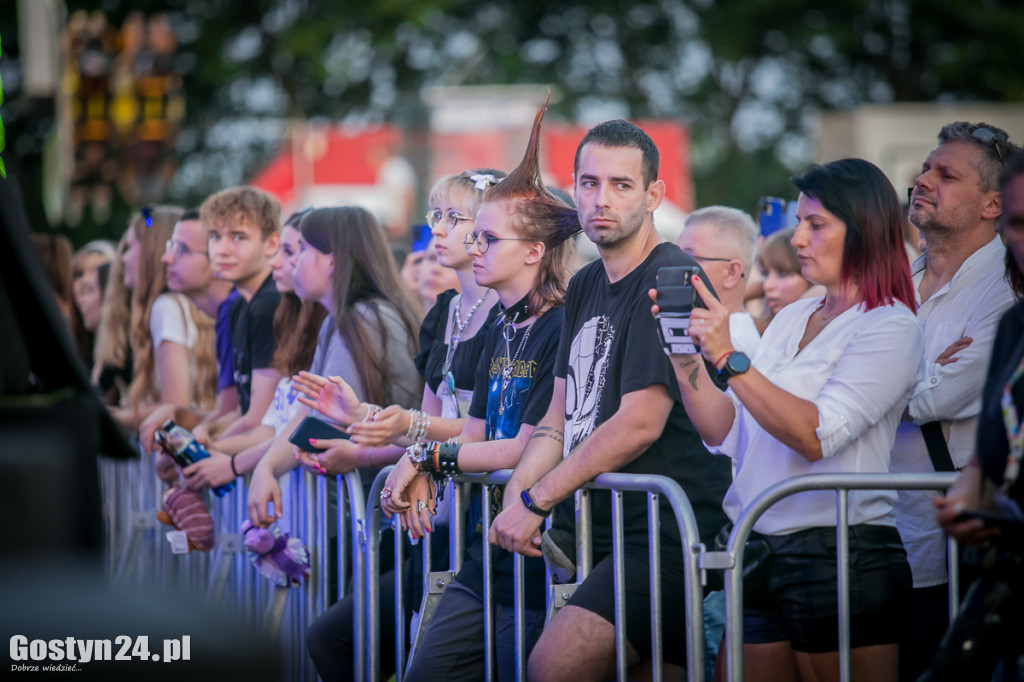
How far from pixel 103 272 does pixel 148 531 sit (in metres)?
2.26

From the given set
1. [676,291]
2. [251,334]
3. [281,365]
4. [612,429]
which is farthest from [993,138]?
[251,334]

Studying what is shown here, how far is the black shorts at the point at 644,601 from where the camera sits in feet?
13.0

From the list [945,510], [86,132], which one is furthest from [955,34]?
[945,510]

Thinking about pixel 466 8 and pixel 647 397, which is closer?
pixel 647 397

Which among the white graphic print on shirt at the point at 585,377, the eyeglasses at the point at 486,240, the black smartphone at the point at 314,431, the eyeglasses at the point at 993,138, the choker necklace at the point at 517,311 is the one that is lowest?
the black smartphone at the point at 314,431

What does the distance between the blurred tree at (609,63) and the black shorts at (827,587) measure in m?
23.0

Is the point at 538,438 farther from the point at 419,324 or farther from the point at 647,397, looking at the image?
the point at 419,324

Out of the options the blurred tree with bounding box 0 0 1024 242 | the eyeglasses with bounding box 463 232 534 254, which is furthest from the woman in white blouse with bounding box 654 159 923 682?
the blurred tree with bounding box 0 0 1024 242

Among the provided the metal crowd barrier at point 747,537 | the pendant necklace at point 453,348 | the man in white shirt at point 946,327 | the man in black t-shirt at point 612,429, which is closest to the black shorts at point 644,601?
the man in black t-shirt at point 612,429

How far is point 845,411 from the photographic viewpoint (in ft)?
12.3

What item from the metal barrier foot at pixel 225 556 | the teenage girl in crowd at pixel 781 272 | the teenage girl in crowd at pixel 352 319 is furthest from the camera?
the metal barrier foot at pixel 225 556

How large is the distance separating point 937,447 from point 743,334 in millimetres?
1347

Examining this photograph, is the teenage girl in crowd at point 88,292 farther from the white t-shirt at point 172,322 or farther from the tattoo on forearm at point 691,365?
the tattoo on forearm at point 691,365

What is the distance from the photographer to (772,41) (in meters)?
28.7
